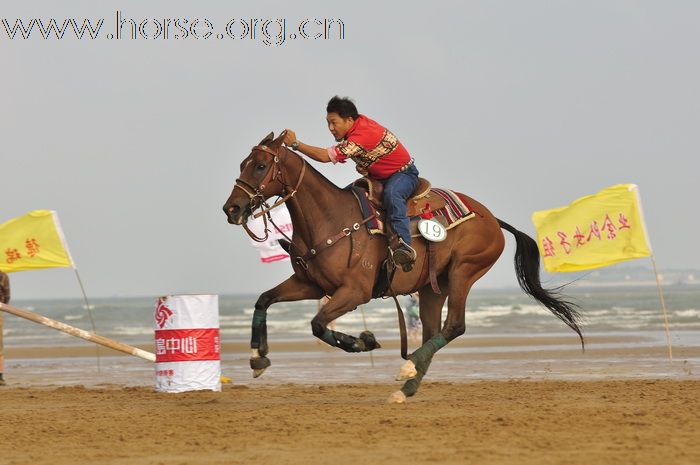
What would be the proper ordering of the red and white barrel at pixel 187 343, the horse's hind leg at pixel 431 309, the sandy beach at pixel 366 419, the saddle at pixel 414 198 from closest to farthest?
the sandy beach at pixel 366 419, the saddle at pixel 414 198, the horse's hind leg at pixel 431 309, the red and white barrel at pixel 187 343

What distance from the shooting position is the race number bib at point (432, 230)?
12.1 metres

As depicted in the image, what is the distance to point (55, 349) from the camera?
1355 inches

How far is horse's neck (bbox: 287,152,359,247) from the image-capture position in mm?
11711

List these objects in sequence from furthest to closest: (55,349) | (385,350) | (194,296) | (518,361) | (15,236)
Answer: (55,349) → (385,350) → (518,361) → (15,236) → (194,296)

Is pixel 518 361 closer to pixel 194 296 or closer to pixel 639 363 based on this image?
pixel 639 363

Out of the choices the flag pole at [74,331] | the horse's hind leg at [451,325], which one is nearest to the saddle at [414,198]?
the horse's hind leg at [451,325]

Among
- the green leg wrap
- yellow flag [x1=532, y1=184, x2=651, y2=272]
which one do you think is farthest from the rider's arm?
yellow flag [x1=532, y1=184, x2=651, y2=272]

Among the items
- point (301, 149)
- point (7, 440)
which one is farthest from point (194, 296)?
point (7, 440)

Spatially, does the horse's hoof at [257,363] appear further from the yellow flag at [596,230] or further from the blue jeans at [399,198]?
the yellow flag at [596,230]

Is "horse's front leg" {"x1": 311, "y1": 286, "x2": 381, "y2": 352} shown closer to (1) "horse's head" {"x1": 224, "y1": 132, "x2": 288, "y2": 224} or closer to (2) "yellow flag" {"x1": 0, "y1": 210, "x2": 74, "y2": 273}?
(1) "horse's head" {"x1": 224, "y1": 132, "x2": 288, "y2": 224}

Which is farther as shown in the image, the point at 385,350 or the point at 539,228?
the point at 385,350

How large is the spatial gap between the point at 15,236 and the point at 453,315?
32.3 feet

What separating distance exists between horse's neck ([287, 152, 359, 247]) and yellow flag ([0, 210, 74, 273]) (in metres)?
8.69

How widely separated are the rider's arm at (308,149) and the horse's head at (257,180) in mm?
79
